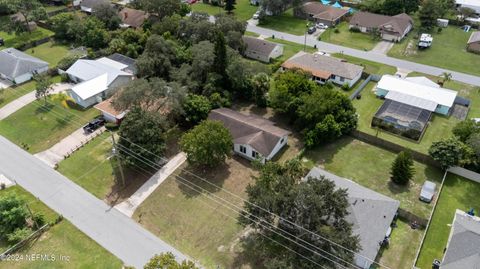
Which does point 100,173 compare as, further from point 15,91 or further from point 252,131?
point 15,91

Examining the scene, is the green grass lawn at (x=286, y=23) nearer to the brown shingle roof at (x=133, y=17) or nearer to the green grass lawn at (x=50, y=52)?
the brown shingle roof at (x=133, y=17)

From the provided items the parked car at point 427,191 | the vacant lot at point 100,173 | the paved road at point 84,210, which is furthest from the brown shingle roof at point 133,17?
the parked car at point 427,191

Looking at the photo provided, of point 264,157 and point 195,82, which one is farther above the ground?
point 195,82

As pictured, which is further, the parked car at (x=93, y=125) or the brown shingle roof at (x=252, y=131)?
the parked car at (x=93, y=125)

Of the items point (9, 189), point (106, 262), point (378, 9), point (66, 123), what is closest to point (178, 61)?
point (66, 123)

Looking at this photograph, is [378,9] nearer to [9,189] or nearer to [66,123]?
[66,123]
